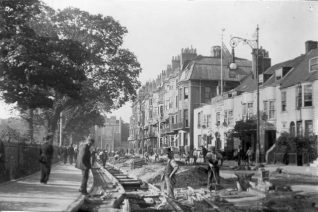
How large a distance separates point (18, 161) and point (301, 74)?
25872mm

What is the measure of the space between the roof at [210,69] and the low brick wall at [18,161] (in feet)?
128

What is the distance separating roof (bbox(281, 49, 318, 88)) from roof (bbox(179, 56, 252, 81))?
54.9 feet

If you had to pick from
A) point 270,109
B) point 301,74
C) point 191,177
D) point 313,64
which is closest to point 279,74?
point 270,109

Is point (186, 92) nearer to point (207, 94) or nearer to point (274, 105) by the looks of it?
point (207, 94)

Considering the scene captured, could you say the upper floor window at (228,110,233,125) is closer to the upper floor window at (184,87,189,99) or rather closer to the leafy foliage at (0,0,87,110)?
the upper floor window at (184,87,189,99)

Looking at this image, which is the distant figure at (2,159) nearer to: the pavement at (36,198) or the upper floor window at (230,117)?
the pavement at (36,198)

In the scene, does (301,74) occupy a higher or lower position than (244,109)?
higher

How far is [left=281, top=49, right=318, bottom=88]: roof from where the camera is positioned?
35.4 meters

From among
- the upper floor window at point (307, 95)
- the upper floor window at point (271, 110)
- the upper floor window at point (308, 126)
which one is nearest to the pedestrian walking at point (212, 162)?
the upper floor window at point (308, 126)


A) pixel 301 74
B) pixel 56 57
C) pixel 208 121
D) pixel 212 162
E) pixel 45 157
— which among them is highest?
pixel 301 74

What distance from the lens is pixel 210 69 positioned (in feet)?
198

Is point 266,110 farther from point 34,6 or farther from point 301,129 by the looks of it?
point 34,6

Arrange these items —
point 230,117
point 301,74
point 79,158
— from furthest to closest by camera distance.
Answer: point 230,117, point 301,74, point 79,158

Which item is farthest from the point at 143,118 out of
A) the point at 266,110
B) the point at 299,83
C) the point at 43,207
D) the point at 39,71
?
the point at 43,207
